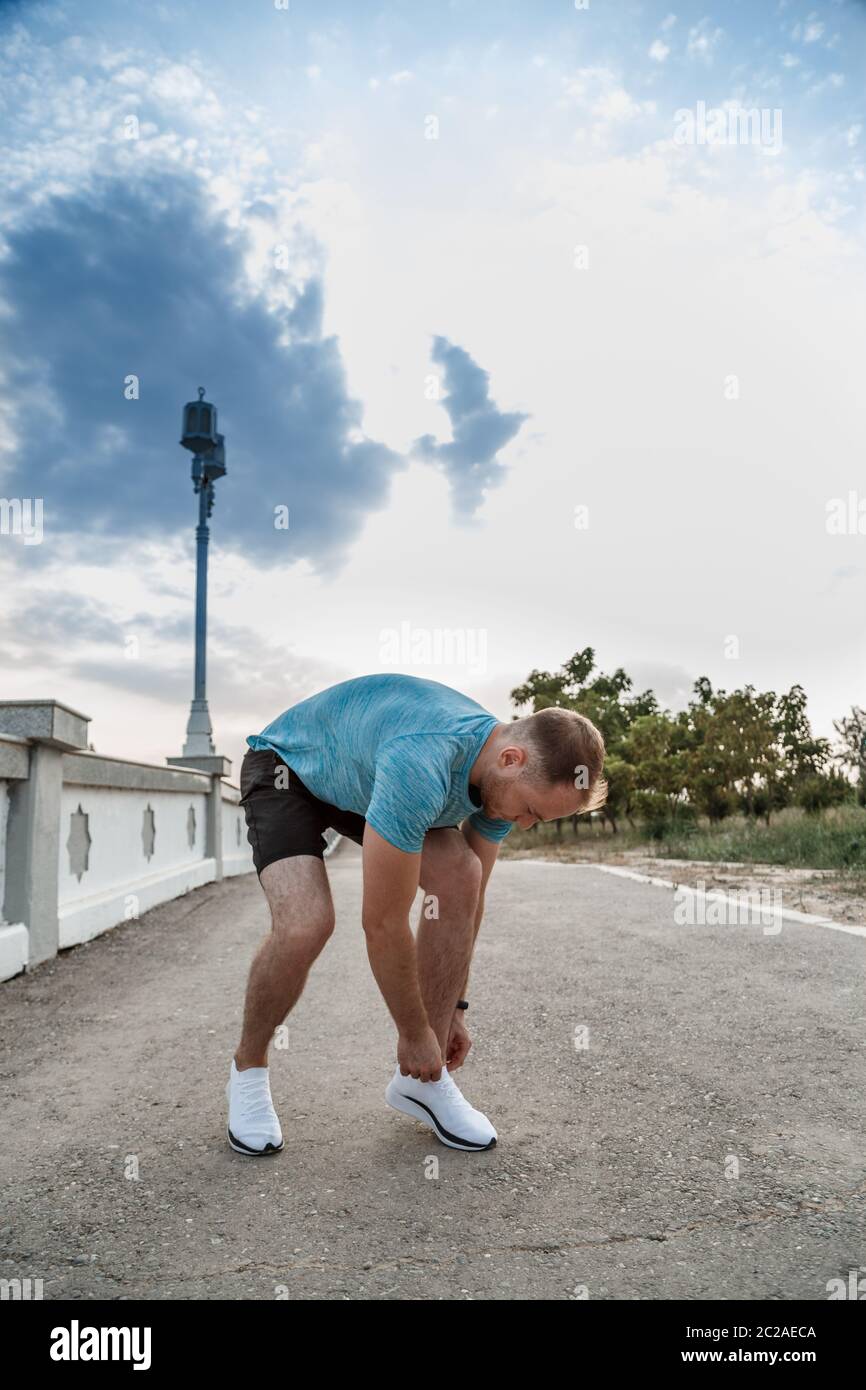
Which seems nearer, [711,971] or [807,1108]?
[807,1108]

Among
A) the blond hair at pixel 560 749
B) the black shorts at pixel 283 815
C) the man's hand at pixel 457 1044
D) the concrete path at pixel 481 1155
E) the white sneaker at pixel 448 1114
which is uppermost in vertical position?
the blond hair at pixel 560 749

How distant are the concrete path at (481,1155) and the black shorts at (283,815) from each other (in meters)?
0.84

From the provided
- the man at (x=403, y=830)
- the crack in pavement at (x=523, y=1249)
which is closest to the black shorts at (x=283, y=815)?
the man at (x=403, y=830)

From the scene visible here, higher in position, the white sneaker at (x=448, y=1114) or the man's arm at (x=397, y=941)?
the man's arm at (x=397, y=941)

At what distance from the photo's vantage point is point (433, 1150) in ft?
8.60

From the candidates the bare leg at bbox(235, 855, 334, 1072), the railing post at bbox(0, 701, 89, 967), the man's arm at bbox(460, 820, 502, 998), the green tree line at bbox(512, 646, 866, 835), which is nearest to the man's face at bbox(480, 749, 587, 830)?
the man's arm at bbox(460, 820, 502, 998)

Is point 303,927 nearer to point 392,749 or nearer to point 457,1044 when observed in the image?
point 392,749

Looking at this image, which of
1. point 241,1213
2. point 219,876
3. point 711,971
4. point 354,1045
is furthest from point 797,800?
point 241,1213

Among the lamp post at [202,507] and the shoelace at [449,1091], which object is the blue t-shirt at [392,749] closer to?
the shoelace at [449,1091]

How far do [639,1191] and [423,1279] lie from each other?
683 millimetres

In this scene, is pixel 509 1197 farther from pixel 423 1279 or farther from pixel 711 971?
pixel 711 971

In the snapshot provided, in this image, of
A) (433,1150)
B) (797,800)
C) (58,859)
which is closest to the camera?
(433,1150)

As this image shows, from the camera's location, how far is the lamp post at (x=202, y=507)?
16.8 metres

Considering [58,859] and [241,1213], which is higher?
[58,859]
